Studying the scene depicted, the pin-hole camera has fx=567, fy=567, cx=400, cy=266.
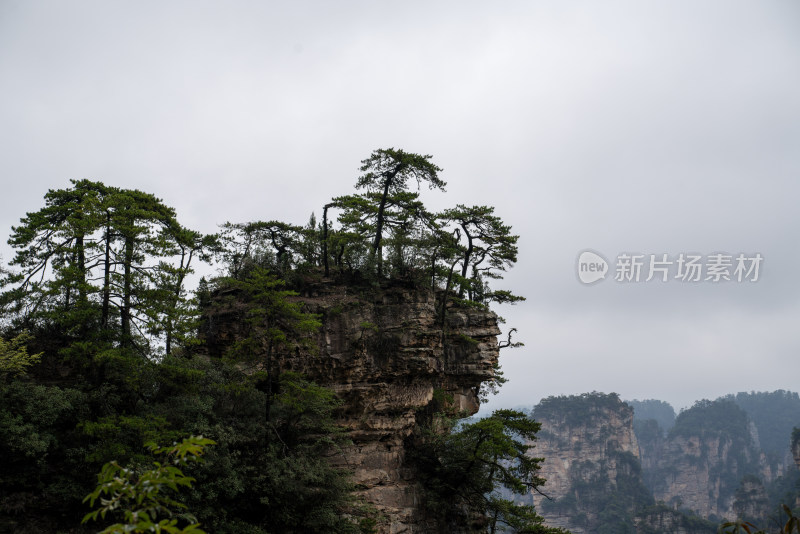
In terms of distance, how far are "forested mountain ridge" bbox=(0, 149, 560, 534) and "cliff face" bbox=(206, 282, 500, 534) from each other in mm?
63

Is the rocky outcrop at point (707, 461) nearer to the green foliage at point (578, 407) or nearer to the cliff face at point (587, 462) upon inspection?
the cliff face at point (587, 462)

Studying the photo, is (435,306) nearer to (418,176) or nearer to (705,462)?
(418,176)

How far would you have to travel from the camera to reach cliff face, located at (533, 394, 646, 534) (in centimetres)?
8912

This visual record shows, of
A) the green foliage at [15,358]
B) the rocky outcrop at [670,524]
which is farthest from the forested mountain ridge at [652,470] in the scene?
the green foliage at [15,358]

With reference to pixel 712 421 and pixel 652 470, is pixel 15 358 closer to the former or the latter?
pixel 712 421

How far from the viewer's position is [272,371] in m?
19.9

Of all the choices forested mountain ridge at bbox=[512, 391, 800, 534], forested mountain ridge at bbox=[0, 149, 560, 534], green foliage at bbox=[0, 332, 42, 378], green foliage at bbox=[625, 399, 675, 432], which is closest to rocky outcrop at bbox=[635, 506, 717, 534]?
forested mountain ridge at bbox=[512, 391, 800, 534]

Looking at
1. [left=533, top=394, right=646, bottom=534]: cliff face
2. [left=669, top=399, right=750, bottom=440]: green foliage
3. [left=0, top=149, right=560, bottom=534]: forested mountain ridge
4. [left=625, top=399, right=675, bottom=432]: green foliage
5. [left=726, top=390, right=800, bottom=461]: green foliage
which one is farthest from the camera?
[left=625, top=399, right=675, bottom=432]: green foliage

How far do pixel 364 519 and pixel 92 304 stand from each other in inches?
419

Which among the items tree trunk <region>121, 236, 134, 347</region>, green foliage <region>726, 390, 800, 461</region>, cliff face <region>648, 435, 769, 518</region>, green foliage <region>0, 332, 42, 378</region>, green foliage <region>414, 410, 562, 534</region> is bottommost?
cliff face <region>648, 435, 769, 518</region>

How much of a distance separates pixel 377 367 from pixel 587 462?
85.3 m

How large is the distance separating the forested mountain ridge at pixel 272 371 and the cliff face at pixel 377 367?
0.06 metres

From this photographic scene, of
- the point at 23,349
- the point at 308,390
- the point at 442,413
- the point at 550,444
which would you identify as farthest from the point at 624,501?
the point at 23,349

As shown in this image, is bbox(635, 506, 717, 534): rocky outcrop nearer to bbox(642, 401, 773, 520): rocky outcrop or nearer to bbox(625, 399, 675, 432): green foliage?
bbox(642, 401, 773, 520): rocky outcrop
